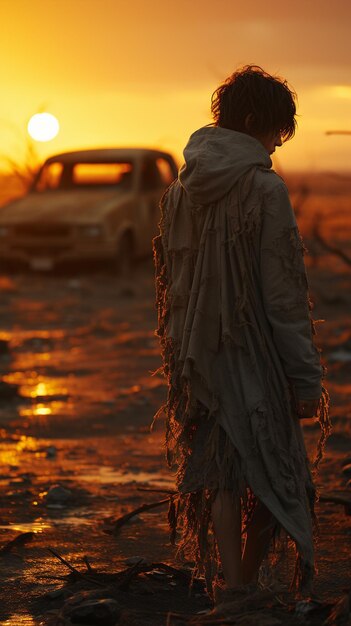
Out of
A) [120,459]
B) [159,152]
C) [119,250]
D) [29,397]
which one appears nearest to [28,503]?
[120,459]

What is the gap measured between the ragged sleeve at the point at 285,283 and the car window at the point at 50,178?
47.4 ft

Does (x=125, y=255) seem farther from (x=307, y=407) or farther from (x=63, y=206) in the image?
(x=307, y=407)

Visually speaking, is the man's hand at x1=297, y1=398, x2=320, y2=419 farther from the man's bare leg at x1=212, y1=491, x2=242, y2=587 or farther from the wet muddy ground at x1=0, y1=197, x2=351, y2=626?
the wet muddy ground at x1=0, y1=197, x2=351, y2=626

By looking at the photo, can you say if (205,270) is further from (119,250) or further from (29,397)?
(119,250)

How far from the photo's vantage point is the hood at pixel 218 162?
3820mm

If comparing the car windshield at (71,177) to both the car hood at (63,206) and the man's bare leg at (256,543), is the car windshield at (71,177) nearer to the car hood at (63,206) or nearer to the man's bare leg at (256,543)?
the car hood at (63,206)

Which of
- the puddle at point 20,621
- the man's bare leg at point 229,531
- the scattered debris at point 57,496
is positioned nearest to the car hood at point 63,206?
the scattered debris at point 57,496

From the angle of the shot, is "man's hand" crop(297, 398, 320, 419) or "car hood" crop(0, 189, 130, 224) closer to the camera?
"man's hand" crop(297, 398, 320, 419)

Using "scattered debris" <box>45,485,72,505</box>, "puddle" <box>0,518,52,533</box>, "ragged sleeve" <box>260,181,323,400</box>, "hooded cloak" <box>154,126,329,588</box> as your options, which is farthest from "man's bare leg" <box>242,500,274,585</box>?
"scattered debris" <box>45,485,72,505</box>

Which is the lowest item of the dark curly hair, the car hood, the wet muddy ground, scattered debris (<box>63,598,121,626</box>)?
the wet muddy ground

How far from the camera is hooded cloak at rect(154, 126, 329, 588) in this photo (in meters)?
3.79

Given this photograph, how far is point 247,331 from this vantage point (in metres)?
3.85

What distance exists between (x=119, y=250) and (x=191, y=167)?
1307cm

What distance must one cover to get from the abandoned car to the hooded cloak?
12.5 meters
